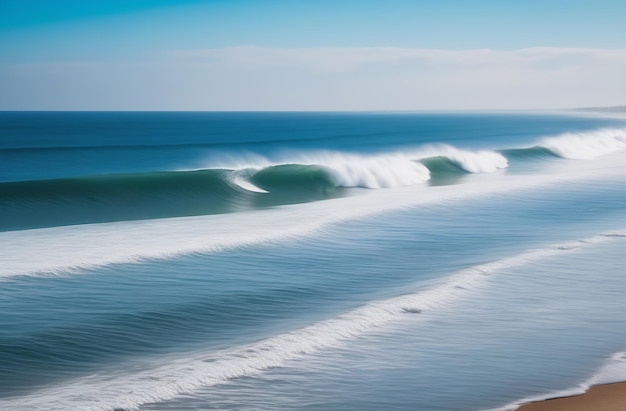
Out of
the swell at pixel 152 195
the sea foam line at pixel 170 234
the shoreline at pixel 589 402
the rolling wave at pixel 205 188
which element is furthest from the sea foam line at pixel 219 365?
the swell at pixel 152 195

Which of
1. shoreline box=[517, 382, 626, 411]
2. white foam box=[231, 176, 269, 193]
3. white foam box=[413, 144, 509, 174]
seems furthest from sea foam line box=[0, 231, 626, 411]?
white foam box=[413, 144, 509, 174]

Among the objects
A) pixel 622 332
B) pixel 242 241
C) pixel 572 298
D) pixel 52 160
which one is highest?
pixel 52 160

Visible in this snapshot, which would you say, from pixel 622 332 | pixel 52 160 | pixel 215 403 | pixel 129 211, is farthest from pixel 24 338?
pixel 52 160

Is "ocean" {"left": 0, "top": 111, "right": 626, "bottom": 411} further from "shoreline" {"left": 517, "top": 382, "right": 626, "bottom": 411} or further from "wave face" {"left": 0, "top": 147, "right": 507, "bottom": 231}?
"wave face" {"left": 0, "top": 147, "right": 507, "bottom": 231}

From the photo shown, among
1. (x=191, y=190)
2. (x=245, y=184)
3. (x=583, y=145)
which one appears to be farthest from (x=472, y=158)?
(x=191, y=190)

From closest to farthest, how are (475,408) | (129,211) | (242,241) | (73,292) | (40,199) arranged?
(475,408)
(73,292)
(242,241)
(129,211)
(40,199)

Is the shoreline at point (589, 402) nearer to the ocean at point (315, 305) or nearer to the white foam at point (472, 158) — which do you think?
the ocean at point (315, 305)

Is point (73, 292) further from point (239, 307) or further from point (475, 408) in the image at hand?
point (475, 408)

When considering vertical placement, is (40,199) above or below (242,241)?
above
